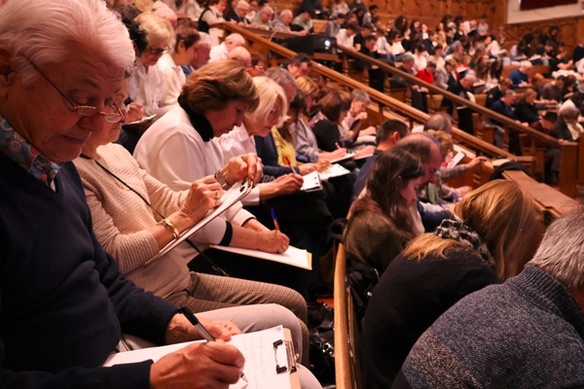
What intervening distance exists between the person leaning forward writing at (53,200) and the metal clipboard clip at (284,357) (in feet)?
0.40

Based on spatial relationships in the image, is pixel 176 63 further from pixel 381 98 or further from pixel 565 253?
pixel 565 253

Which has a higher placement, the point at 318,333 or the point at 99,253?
the point at 99,253

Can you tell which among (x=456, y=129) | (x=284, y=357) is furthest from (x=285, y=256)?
(x=456, y=129)

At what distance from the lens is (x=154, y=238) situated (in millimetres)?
1776

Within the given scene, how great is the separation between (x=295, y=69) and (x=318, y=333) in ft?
13.7

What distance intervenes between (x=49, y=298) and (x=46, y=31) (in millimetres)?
471

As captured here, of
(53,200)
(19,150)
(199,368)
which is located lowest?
(199,368)

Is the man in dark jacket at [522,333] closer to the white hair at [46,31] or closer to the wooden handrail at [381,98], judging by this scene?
the white hair at [46,31]

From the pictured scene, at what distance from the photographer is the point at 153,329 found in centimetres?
152

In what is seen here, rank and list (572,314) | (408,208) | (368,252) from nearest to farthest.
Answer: (572,314), (368,252), (408,208)

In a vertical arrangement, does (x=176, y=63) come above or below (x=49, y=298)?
below

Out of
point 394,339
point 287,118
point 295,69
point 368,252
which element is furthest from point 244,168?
point 295,69

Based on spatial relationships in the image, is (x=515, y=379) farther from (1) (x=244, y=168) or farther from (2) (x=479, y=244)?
(1) (x=244, y=168)

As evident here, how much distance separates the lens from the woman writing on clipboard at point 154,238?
5.67ft
